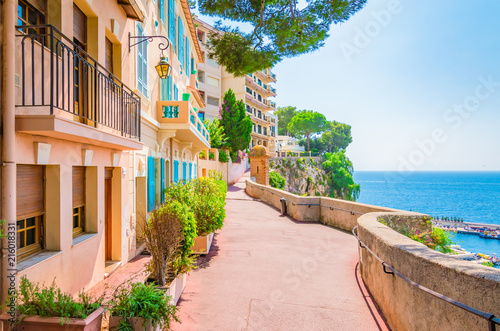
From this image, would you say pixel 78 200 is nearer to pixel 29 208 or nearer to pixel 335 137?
pixel 29 208

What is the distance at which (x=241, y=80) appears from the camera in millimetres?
47750

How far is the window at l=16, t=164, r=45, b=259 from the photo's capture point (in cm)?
393

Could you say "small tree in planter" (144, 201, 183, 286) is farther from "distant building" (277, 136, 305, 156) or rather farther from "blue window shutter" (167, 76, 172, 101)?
"distant building" (277, 136, 305, 156)

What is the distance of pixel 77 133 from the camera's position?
3936 mm

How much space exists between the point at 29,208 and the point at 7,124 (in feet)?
4.50

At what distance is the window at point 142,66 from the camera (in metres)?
7.89

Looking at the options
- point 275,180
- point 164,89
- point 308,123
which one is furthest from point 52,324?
point 308,123

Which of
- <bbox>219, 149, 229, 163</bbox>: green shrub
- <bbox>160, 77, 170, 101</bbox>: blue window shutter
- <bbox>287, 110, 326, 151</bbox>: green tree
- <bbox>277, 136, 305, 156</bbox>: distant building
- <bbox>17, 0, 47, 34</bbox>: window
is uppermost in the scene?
<bbox>287, 110, 326, 151</bbox>: green tree

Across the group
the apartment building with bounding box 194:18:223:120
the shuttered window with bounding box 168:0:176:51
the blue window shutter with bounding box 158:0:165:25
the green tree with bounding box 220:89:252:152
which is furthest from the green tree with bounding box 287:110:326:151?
the blue window shutter with bounding box 158:0:165:25

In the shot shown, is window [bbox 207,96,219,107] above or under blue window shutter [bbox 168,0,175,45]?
above

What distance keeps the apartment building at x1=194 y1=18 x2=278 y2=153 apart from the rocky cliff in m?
9.93

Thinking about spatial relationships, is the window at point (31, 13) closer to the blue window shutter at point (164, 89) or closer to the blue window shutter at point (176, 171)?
the blue window shutter at point (164, 89)

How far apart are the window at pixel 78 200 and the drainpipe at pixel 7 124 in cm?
204

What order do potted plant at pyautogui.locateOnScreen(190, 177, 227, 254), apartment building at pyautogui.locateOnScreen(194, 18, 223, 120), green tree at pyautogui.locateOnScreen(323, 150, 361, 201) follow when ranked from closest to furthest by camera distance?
potted plant at pyautogui.locateOnScreen(190, 177, 227, 254), apartment building at pyautogui.locateOnScreen(194, 18, 223, 120), green tree at pyautogui.locateOnScreen(323, 150, 361, 201)
